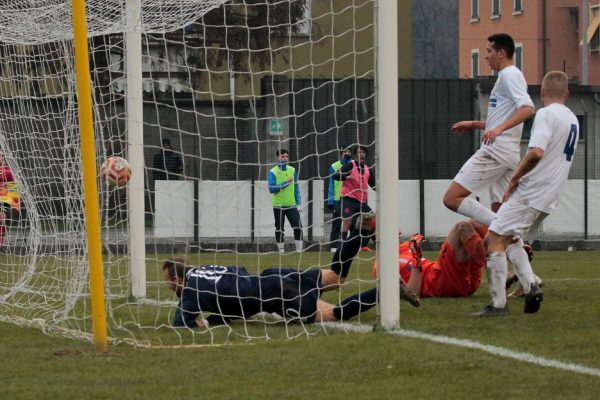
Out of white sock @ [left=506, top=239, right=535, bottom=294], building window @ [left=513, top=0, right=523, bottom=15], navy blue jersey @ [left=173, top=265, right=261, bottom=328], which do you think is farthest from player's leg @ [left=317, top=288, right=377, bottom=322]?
building window @ [left=513, top=0, right=523, bottom=15]

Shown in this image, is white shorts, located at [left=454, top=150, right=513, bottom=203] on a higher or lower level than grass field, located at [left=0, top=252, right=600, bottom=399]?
higher

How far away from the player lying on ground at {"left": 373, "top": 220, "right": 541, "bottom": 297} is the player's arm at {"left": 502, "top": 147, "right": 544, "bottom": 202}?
1.04 meters

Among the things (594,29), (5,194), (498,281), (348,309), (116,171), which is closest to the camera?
(348,309)

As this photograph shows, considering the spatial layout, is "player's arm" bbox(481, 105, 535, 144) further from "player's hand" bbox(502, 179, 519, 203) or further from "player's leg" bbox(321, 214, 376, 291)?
"player's leg" bbox(321, 214, 376, 291)

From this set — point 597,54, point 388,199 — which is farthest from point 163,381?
point 597,54

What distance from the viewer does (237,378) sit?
264 inches

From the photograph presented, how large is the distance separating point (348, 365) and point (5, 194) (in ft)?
21.1

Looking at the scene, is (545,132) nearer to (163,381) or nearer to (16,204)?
(163,381)

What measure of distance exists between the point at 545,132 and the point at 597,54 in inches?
1911

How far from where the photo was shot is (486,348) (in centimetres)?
750

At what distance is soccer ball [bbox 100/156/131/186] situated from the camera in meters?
9.85

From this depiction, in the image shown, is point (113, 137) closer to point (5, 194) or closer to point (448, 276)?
point (5, 194)

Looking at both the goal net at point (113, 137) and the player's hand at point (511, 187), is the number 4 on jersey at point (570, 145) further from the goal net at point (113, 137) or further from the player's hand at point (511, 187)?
the goal net at point (113, 137)

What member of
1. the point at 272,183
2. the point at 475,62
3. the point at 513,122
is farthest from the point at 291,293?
the point at 475,62
